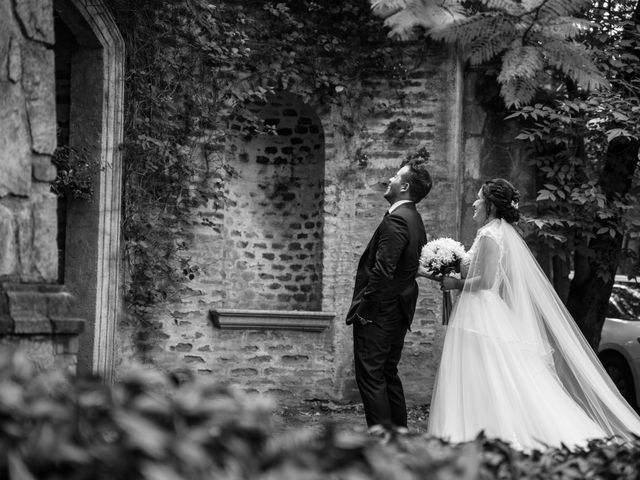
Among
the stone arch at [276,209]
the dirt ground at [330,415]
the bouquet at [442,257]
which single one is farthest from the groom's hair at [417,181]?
the stone arch at [276,209]

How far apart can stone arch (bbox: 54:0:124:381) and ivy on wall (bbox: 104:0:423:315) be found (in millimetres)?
161

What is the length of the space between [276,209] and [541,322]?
385 centimetres

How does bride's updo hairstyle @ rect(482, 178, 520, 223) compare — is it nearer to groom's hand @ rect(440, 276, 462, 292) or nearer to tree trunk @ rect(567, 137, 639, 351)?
groom's hand @ rect(440, 276, 462, 292)

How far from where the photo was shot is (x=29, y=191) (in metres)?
4.08

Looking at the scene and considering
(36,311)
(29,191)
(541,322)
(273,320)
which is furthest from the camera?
(273,320)

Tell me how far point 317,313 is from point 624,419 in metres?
3.50

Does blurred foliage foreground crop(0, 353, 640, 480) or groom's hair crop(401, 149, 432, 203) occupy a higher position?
groom's hair crop(401, 149, 432, 203)

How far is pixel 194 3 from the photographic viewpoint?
791 centimetres

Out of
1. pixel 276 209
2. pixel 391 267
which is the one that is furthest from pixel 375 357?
pixel 276 209

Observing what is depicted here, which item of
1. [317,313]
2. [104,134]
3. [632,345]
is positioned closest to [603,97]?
[632,345]

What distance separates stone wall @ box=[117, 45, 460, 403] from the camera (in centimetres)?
825

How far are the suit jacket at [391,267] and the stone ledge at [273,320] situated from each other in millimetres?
2325

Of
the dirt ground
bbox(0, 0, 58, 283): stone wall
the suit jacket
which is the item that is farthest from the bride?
bbox(0, 0, 58, 283): stone wall

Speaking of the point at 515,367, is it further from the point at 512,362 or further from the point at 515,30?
the point at 515,30
